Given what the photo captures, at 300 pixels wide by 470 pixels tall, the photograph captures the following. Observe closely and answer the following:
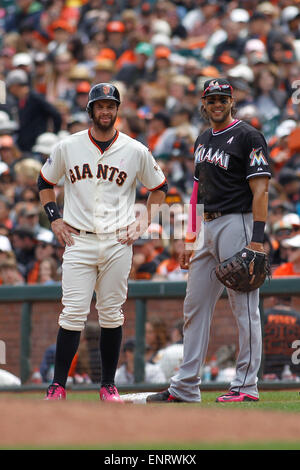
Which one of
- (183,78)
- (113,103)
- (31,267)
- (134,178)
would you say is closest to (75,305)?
(134,178)

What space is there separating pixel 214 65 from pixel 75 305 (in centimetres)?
751

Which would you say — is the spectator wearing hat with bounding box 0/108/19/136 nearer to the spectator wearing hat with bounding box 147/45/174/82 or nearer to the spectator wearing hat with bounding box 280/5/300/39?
the spectator wearing hat with bounding box 147/45/174/82

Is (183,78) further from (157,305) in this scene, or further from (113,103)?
(113,103)

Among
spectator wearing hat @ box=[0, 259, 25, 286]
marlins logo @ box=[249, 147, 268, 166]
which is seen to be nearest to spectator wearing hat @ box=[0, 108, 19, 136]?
spectator wearing hat @ box=[0, 259, 25, 286]

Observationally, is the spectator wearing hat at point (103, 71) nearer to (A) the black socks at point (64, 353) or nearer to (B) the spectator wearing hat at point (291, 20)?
(B) the spectator wearing hat at point (291, 20)

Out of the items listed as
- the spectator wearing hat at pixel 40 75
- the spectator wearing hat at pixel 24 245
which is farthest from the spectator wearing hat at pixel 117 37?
the spectator wearing hat at pixel 24 245

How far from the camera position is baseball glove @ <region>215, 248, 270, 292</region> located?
559cm

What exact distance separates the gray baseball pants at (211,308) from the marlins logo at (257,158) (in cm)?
35

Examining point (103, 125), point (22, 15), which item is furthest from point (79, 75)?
point (103, 125)

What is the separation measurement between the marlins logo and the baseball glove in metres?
0.52

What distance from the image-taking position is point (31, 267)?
9688mm

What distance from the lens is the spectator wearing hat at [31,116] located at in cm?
1256

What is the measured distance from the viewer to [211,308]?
595 centimetres

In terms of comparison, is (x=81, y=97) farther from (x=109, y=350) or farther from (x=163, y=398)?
(x=163, y=398)
